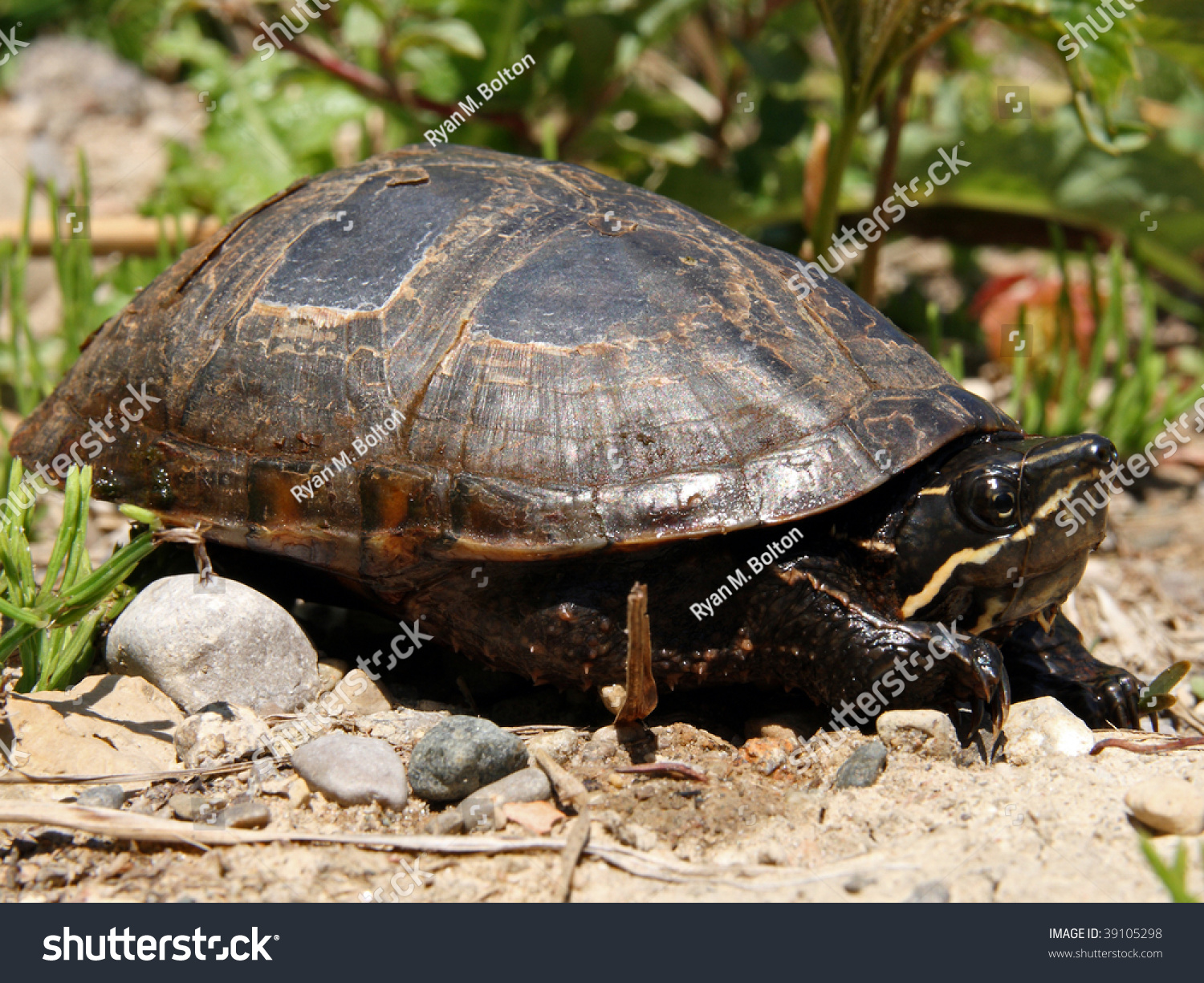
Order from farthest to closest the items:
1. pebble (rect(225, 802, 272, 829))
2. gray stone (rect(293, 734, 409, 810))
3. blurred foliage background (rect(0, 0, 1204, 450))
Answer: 1. blurred foliage background (rect(0, 0, 1204, 450))
2. gray stone (rect(293, 734, 409, 810))
3. pebble (rect(225, 802, 272, 829))

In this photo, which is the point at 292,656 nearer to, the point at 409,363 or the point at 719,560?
the point at 409,363

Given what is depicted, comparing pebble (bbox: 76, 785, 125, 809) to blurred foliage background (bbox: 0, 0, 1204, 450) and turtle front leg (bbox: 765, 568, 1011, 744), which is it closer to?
turtle front leg (bbox: 765, 568, 1011, 744)

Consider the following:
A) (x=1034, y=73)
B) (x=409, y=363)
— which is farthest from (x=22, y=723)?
(x=1034, y=73)

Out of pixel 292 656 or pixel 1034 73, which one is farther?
pixel 1034 73

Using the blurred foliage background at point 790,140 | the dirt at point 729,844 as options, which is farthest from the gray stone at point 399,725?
the blurred foliage background at point 790,140

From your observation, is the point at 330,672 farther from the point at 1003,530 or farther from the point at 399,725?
the point at 1003,530

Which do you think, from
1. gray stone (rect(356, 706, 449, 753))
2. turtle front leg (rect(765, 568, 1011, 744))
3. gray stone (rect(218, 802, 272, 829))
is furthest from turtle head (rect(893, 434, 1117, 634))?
gray stone (rect(218, 802, 272, 829))

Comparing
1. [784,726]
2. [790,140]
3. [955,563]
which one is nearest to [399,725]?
[784,726]
